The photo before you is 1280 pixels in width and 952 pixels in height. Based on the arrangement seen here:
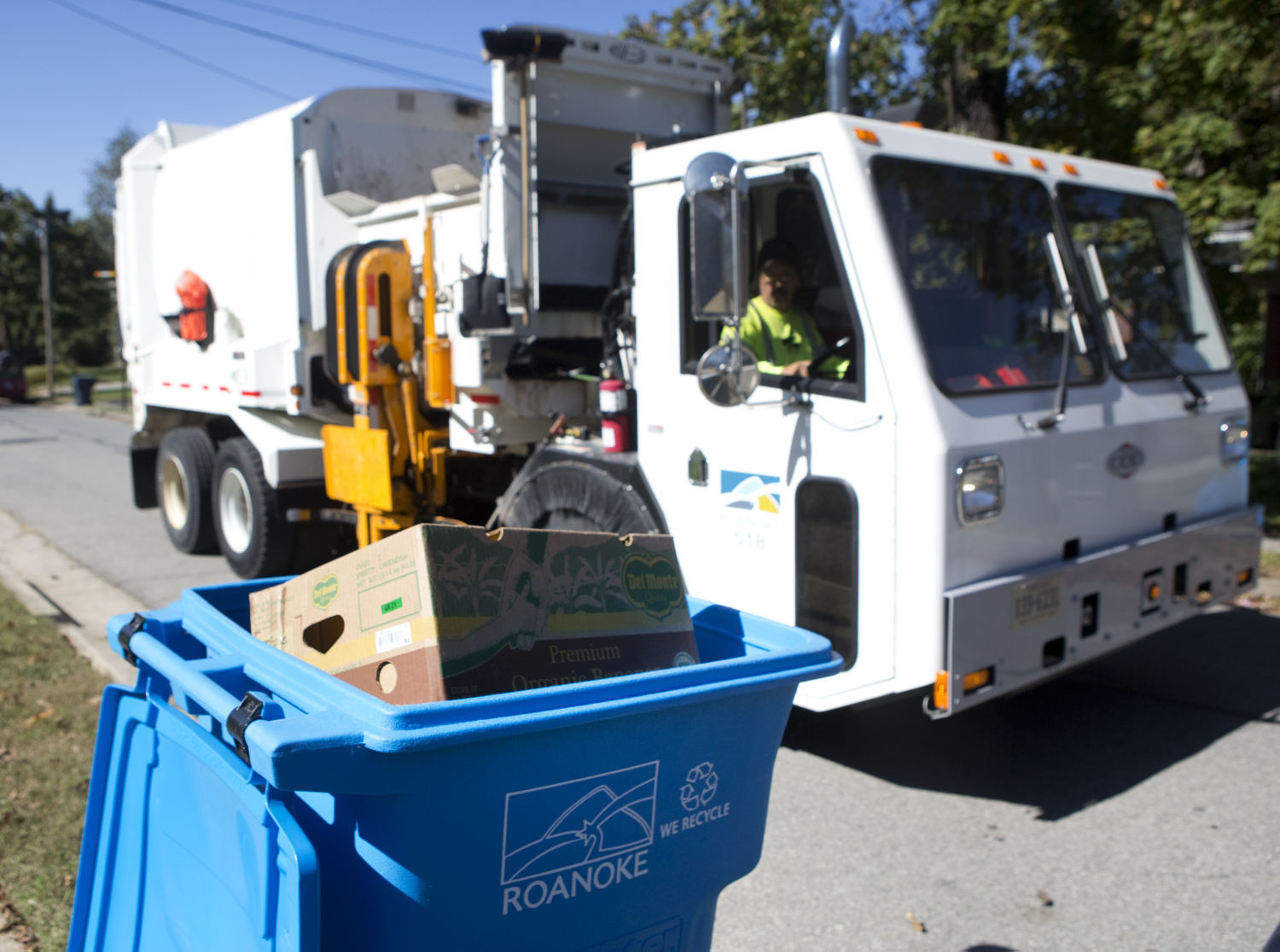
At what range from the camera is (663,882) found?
192 centimetres

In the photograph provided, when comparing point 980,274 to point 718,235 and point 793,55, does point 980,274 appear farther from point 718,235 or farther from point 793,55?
point 793,55

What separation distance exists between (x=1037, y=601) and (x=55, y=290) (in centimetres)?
5524

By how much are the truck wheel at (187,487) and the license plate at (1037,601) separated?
579 cm

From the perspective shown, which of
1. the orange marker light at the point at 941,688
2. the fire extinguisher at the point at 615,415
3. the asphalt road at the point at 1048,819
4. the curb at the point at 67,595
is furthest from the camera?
the curb at the point at 67,595

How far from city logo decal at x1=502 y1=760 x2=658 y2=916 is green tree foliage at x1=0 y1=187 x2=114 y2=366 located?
54711 millimetres

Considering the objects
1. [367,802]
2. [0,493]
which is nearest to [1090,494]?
[367,802]

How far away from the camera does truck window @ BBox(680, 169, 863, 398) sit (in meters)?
3.68

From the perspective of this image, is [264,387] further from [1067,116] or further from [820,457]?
[1067,116]

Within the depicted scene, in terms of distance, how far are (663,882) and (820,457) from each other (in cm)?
203

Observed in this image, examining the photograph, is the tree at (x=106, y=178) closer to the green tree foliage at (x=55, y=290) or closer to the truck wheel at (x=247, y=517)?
the green tree foliage at (x=55, y=290)

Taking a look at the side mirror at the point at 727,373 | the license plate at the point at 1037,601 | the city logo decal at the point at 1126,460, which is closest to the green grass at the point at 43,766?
the side mirror at the point at 727,373

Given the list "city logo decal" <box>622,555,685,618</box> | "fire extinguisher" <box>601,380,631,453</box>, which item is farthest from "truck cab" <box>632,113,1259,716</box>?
"city logo decal" <box>622,555,685,618</box>

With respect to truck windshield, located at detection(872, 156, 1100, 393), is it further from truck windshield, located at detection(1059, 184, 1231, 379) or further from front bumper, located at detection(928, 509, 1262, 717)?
front bumper, located at detection(928, 509, 1262, 717)

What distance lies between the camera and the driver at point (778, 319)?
4.03 meters
